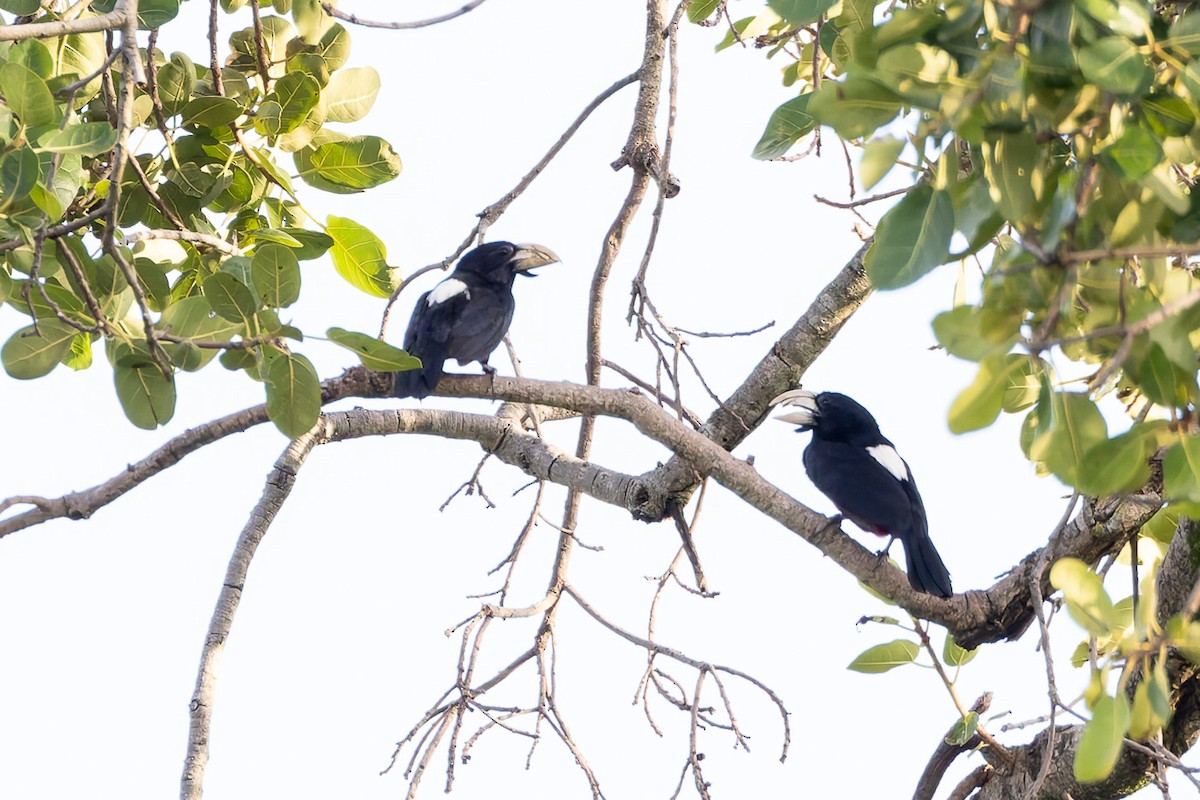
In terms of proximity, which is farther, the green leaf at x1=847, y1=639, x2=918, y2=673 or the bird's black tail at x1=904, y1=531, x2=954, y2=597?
the bird's black tail at x1=904, y1=531, x2=954, y2=597

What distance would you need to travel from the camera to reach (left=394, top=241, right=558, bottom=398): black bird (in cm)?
454

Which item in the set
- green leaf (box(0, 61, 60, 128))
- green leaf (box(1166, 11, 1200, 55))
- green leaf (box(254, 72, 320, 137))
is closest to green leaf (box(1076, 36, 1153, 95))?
green leaf (box(1166, 11, 1200, 55))

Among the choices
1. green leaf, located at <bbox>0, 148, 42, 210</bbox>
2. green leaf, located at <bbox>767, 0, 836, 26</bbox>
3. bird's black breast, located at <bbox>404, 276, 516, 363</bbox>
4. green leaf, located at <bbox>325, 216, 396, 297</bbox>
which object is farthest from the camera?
bird's black breast, located at <bbox>404, 276, 516, 363</bbox>

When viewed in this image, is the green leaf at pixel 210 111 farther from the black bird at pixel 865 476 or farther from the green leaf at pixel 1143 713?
the green leaf at pixel 1143 713

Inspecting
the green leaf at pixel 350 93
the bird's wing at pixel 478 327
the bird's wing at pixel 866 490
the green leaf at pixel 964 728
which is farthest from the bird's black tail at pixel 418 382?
the green leaf at pixel 964 728

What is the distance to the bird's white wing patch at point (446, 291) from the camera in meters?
4.88

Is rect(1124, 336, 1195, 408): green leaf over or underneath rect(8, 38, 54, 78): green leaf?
underneath

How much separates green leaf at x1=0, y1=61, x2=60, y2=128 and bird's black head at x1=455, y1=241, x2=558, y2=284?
3283 millimetres

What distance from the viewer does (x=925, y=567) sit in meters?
3.61

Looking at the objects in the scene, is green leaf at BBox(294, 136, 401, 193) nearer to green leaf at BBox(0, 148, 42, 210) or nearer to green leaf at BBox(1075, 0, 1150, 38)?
green leaf at BBox(0, 148, 42, 210)

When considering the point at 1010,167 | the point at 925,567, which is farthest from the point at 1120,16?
the point at 925,567

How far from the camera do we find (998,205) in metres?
1.49

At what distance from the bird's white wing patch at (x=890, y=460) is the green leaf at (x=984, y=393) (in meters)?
2.82

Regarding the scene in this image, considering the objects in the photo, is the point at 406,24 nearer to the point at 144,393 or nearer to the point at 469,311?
the point at 144,393
